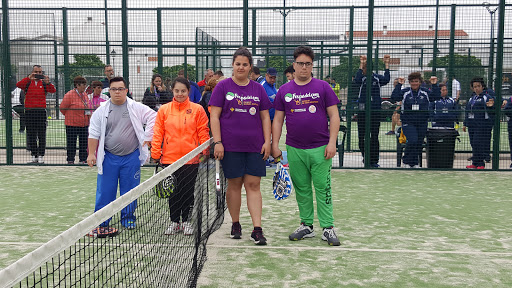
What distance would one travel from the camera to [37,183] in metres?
9.59

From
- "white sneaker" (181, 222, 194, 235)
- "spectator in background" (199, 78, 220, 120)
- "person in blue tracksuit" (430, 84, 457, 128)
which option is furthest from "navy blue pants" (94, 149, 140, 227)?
"person in blue tracksuit" (430, 84, 457, 128)

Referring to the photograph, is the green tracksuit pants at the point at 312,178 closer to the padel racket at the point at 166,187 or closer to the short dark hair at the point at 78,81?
the padel racket at the point at 166,187

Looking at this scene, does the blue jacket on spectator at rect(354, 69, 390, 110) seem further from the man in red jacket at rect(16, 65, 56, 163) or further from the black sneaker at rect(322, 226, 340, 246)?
the man in red jacket at rect(16, 65, 56, 163)

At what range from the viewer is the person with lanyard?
1159cm

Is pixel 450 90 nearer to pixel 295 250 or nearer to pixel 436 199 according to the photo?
pixel 436 199

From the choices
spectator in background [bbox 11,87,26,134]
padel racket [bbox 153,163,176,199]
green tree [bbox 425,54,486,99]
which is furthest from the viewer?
green tree [bbox 425,54,486,99]

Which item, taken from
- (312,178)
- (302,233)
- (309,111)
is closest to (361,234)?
(302,233)

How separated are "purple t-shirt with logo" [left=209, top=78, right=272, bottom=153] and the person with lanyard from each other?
672 centimetres

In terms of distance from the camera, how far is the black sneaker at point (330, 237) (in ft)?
18.4

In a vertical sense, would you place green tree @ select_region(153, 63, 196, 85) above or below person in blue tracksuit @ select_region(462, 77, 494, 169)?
above

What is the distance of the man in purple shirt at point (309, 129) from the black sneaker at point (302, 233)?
2cm

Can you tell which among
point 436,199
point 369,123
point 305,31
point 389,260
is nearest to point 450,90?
point 369,123

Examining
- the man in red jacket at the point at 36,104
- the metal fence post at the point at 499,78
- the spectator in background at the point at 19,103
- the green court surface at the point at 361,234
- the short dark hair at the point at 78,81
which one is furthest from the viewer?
the spectator in background at the point at 19,103

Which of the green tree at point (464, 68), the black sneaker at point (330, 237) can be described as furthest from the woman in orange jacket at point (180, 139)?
the green tree at point (464, 68)
